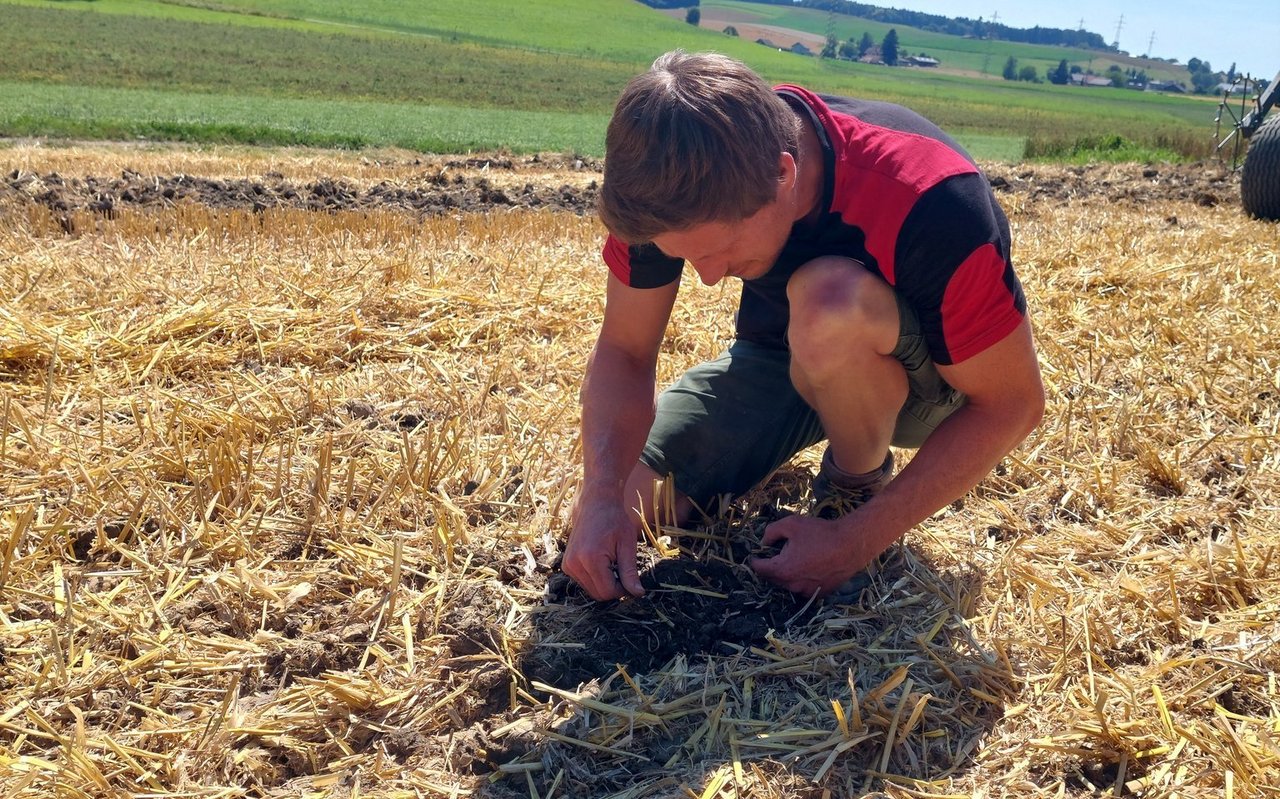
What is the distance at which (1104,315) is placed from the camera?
5066mm

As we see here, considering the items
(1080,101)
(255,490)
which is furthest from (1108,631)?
(1080,101)

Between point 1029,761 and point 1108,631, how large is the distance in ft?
1.65

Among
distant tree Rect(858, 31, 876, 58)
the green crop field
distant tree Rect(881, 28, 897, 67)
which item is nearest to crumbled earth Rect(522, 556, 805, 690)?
the green crop field

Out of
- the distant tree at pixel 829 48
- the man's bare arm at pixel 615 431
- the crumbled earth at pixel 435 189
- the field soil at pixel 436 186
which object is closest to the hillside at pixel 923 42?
the distant tree at pixel 829 48

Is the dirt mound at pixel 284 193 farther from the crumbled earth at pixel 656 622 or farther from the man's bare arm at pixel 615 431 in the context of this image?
the crumbled earth at pixel 656 622

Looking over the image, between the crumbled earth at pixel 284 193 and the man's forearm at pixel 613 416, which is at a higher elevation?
the man's forearm at pixel 613 416

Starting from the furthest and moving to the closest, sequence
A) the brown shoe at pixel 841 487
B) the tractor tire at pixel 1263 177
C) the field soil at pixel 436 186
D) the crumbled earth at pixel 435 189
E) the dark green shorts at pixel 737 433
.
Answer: the tractor tire at pixel 1263 177, the field soil at pixel 436 186, the crumbled earth at pixel 435 189, the dark green shorts at pixel 737 433, the brown shoe at pixel 841 487

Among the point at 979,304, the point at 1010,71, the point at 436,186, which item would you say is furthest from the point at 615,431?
the point at 1010,71

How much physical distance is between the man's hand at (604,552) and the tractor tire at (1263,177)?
9.11 meters

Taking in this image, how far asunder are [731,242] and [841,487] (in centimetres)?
101

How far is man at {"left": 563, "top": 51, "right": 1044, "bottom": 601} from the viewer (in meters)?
2.06

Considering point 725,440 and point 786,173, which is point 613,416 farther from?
point 786,173

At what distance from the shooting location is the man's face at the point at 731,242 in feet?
6.97

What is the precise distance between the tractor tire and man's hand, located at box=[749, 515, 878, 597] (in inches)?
344
